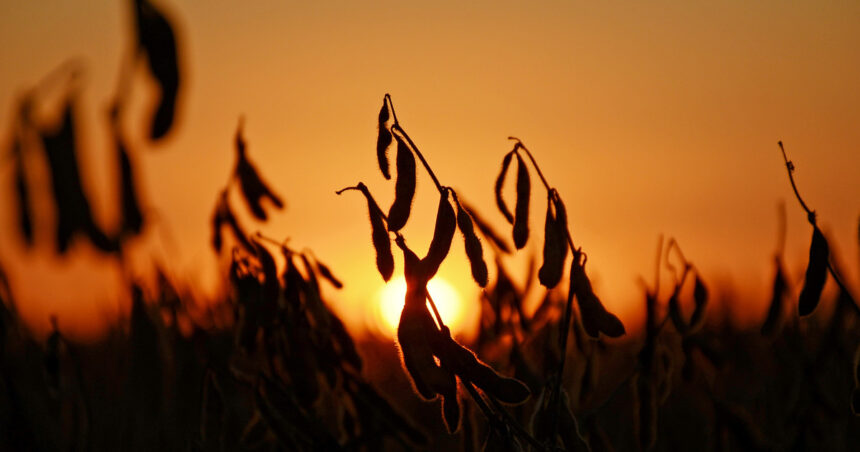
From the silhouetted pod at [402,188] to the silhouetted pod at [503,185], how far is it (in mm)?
358

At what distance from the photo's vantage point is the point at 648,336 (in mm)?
2805

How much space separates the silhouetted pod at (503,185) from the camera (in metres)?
2.32

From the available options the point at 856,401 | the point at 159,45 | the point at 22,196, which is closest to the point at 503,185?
the point at 856,401

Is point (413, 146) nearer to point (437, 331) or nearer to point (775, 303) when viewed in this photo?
point (437, 331)

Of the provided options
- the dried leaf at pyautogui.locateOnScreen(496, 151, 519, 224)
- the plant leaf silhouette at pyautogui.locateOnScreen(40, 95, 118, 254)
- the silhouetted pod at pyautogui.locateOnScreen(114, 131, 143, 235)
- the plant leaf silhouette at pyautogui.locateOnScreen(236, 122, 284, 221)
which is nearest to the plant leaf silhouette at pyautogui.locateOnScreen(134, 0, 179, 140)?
the silhouetted pod at pyautogui.locateOnScreen(114, 131, 143, 235)

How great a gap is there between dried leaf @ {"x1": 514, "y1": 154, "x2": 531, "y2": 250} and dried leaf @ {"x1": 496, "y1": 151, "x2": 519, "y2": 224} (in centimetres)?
3

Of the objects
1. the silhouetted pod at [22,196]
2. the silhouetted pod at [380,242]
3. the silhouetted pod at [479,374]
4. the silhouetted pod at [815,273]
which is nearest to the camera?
the silhouetted pod at [22,196]

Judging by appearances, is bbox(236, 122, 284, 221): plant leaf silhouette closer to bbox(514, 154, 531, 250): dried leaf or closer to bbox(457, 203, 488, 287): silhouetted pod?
bbox(514, 154, 531, 250): dried leaf

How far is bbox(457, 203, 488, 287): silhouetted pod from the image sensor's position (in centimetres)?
198

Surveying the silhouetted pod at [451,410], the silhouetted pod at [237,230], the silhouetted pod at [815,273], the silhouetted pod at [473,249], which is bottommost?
the silhouetted pod at [815,273]

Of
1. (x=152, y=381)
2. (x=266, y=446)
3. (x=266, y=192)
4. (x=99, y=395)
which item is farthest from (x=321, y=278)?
(x=99, y=395)

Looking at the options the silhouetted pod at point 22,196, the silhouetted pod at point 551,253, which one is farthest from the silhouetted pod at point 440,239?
the silhouetted pod at point 22,196

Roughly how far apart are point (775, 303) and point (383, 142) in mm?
1357

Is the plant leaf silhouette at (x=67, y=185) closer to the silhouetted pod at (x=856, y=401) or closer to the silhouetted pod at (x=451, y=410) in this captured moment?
the silhouetted pod at (x=451, y=410)
